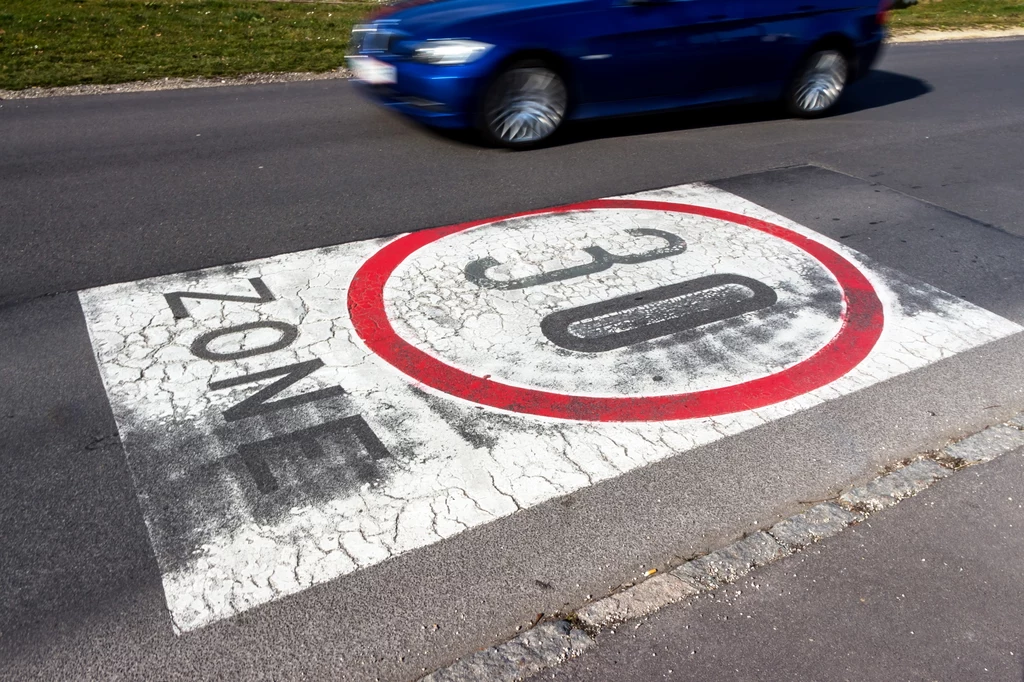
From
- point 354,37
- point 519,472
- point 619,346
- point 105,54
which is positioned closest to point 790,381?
point 619,346

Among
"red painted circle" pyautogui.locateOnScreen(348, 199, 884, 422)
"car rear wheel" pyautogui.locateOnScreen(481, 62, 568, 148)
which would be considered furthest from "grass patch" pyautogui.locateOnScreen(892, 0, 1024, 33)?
"red painted circle" pyautogui.locateOnScreen(348, 199, 884, 422)

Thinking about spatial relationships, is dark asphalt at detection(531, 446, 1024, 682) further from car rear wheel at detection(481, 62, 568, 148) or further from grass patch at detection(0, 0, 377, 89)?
grass patch at detection(0, 0, 377, 89)

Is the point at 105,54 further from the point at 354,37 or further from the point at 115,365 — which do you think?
the point at 115,365

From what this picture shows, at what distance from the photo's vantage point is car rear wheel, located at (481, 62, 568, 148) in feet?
27.5

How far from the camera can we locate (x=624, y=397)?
4777 mm

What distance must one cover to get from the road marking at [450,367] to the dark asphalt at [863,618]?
2.88ft

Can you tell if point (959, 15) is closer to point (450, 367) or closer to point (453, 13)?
point (453, 13)

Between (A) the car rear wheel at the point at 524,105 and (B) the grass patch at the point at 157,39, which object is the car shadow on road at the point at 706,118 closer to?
(A) the car rear wheel at the point at 524,105

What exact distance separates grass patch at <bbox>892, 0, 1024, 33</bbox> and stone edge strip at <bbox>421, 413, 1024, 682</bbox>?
15232 millimetres

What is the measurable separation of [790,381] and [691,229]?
231 centimetres

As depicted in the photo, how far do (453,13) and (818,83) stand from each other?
14.6ft

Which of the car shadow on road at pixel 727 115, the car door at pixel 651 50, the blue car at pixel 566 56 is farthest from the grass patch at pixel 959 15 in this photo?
the car door at pixel 651 50

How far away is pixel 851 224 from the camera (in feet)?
23.8

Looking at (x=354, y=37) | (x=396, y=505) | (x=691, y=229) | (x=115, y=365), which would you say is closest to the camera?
(x=396, y=505)
